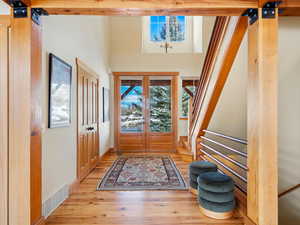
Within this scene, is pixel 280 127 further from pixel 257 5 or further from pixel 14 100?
pixel 14 100

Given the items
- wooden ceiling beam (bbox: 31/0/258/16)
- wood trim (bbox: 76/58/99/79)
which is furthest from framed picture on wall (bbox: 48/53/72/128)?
wooden ceiling beam (bbox: 31/0/258/16)

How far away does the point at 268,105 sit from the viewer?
1.63m

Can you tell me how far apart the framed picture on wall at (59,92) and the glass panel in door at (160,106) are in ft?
10.1

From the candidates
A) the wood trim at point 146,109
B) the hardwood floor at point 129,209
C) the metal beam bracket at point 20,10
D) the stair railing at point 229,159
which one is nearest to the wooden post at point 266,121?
the stair railing at point 229,159

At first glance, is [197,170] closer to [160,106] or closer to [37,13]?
[37,13]

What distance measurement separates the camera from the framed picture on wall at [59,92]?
2.13 m

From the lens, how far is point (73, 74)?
9.11ft

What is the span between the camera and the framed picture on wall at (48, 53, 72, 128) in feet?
6.98

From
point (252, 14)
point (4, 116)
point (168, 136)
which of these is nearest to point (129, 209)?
point (4, 116)

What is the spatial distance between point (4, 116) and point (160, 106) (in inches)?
162

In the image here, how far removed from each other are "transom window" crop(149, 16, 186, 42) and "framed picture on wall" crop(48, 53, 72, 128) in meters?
4.11

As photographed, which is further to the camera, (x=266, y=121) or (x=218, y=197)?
(x=218, y=197)

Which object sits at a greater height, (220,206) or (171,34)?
(171,34)

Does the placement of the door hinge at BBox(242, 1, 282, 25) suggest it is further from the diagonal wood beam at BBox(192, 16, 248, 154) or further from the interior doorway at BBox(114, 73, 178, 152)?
the interior doorway at BBox(114, 73, 178, 152)
